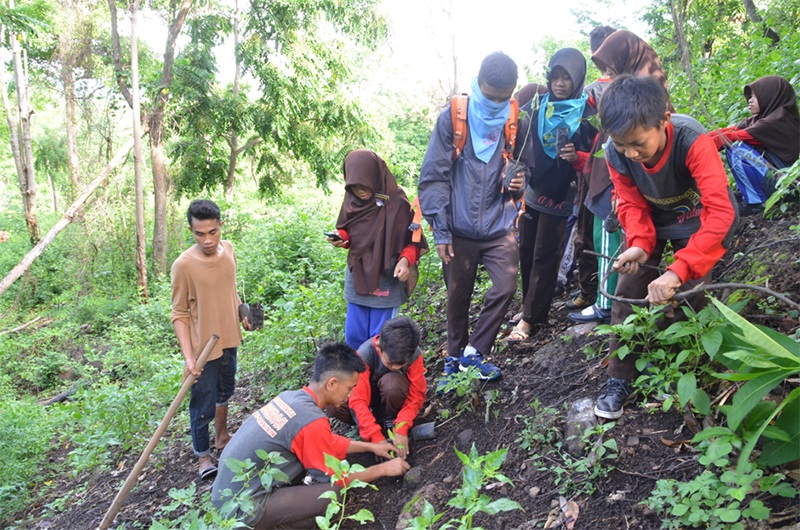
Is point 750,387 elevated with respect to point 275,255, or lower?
elevated

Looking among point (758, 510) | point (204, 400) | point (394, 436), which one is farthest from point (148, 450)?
point (758, 510)

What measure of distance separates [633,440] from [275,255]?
6158 millimetres

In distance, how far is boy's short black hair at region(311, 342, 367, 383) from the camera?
266 cm

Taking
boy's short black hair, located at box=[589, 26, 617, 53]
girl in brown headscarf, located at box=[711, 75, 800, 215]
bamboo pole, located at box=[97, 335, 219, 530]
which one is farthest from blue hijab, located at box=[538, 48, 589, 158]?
bamboo pole, located at box=[97, 335, 219, 530]

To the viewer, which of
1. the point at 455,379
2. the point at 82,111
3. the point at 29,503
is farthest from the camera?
the point at 82,111

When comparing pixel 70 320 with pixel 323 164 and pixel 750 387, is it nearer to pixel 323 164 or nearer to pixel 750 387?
pixel 323 164

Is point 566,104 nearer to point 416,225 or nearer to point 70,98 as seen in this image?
point 416,225

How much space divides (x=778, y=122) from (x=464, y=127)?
1.79 meters

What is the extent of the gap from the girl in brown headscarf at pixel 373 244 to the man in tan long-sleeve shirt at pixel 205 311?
2.57 ft

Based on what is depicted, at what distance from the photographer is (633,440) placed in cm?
229

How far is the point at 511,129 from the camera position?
3230 millimetres

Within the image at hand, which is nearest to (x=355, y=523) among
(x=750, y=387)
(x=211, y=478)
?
(x=211, y=478)

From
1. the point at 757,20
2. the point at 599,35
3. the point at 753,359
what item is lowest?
the point at 753,359

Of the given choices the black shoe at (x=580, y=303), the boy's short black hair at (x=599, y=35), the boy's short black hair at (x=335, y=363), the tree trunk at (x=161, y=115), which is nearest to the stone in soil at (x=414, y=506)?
the boy's short black hair at (x=335, y=363)
